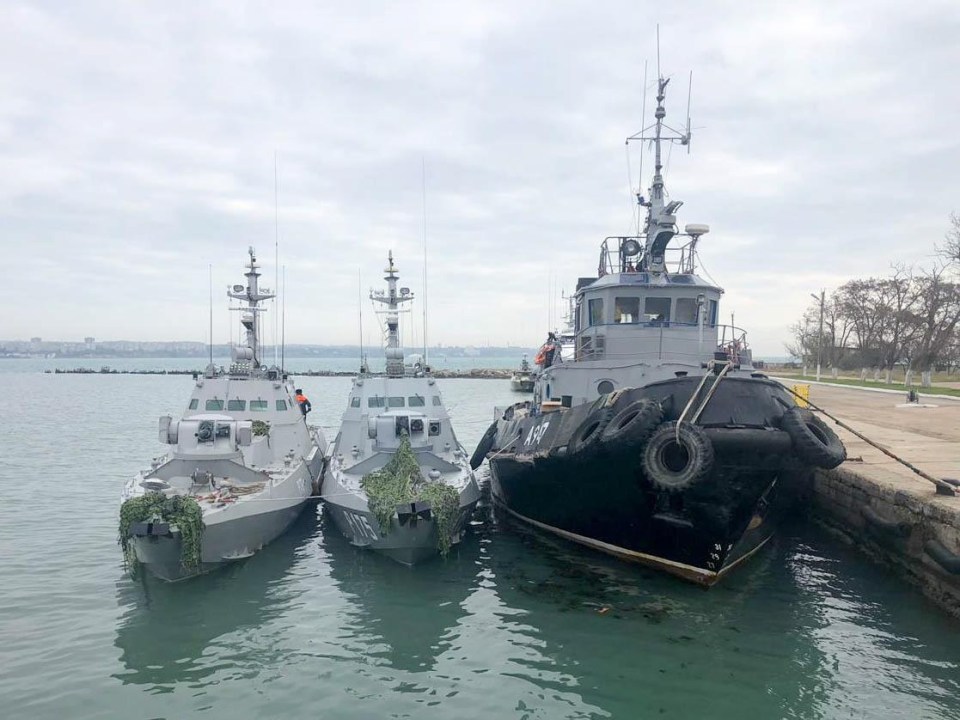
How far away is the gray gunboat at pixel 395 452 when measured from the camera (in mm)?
12992

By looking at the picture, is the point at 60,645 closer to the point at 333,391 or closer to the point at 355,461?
the point at 355,461

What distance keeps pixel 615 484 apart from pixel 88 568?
10969mm

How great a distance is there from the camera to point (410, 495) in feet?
43.2

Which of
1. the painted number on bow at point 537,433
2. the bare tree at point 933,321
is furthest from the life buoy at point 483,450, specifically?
A: the bare tree at point 933,321

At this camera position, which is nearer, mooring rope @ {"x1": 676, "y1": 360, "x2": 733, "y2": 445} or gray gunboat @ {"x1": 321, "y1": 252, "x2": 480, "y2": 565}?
mooring rope @ {"x1": 676, "y1": 360, "x2": 733, "y2": 445}

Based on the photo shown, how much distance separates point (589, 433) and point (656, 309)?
16.1 ft

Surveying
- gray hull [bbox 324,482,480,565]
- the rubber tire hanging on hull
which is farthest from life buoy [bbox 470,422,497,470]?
the rubber tire hanging on hull

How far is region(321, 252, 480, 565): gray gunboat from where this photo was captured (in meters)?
13.0

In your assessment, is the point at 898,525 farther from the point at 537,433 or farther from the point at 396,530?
the point at 396,530

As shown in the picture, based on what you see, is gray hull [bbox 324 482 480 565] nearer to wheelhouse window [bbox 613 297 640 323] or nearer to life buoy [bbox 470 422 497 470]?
wheelhouse window [bbox 613 297 640 323]

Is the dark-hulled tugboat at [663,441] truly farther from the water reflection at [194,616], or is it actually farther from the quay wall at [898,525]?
the water reflection at [194,616]

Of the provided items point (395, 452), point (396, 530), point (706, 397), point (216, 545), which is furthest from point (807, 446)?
point (216, 545)

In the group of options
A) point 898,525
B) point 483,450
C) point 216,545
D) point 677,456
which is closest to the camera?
point 677,456

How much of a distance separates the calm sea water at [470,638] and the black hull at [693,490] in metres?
0.62
